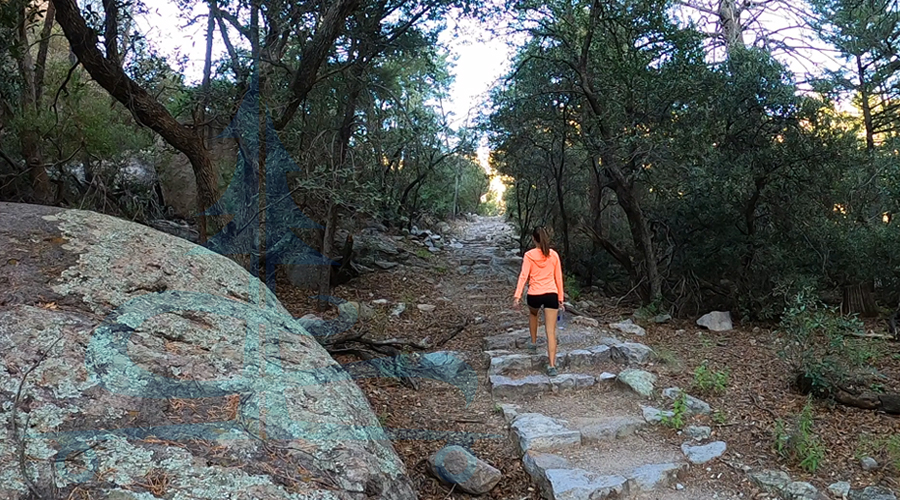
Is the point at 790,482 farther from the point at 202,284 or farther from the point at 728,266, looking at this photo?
the point at 728,266

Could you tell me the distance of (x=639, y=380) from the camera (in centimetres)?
512

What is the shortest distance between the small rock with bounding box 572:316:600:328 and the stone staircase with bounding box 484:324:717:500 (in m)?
0.86

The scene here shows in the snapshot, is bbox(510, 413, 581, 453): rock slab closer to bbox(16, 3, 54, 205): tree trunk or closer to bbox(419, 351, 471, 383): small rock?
bbox(419, 351, 471, 383): small rock

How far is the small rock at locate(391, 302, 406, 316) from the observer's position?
8093 millimetres

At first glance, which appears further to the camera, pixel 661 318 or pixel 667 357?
pixel 661 318

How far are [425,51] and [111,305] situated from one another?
8.36m

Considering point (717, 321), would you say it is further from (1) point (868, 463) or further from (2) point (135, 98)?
(2) point (135, 98)

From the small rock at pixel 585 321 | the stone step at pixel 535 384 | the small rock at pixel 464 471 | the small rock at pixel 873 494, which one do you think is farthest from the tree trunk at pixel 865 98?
the small rock at pixel 464 471

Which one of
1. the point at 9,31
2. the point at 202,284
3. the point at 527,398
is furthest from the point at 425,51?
the point at 202,284

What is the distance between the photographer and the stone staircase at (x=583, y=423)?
353 centimetres

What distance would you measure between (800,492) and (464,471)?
7.06ft

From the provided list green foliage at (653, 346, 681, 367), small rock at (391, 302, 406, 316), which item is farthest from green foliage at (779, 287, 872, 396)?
small rock at (391, 302, 406, 316)

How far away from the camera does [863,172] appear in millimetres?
7863

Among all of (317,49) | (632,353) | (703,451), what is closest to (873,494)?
(703,451)
